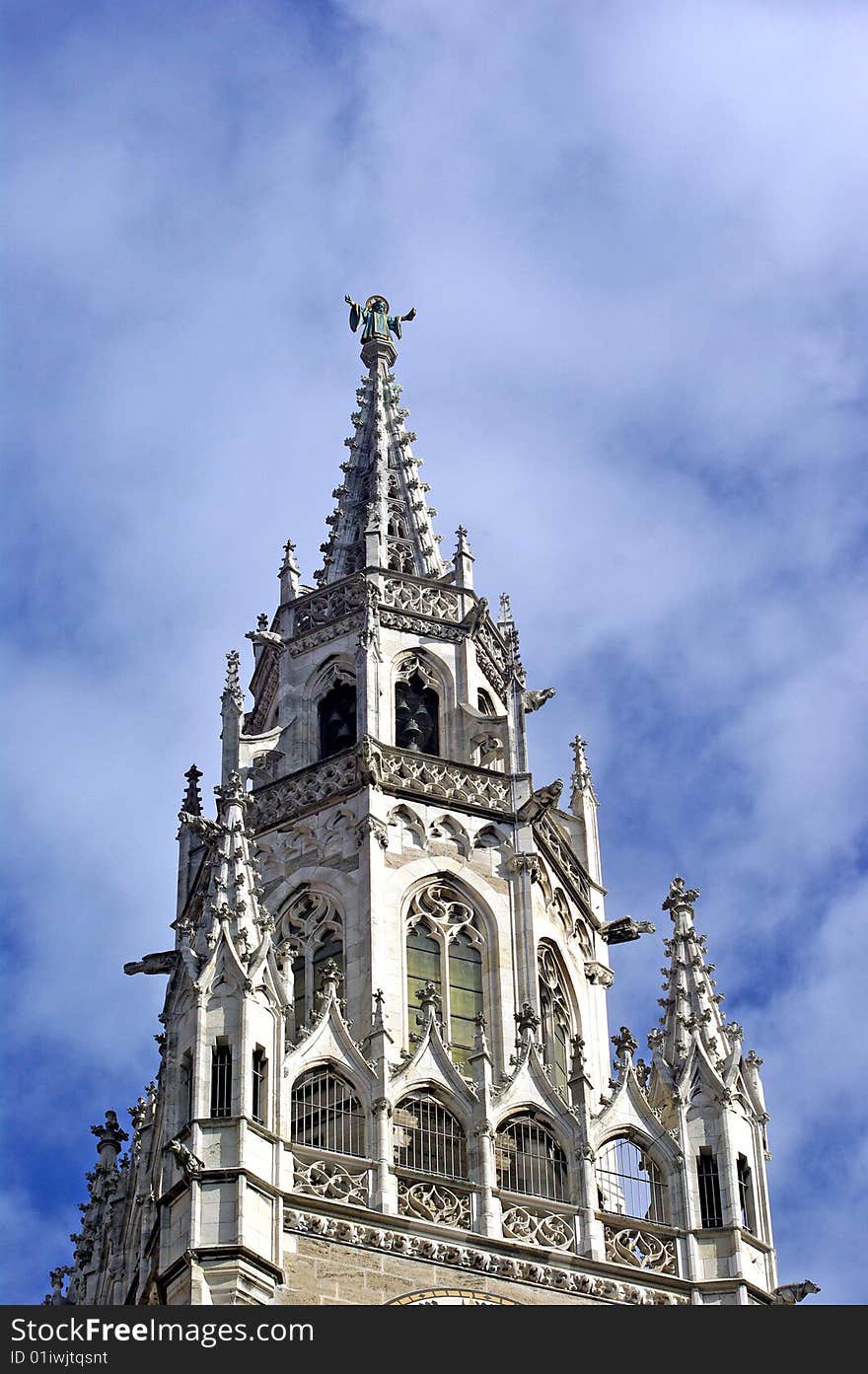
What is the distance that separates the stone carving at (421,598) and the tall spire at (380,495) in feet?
1.84

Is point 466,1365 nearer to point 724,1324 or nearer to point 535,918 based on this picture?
point 724,1324

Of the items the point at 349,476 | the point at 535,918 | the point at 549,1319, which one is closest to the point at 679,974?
the point at 535,918

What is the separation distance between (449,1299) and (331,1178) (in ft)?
7.74

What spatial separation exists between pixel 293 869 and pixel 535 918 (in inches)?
147

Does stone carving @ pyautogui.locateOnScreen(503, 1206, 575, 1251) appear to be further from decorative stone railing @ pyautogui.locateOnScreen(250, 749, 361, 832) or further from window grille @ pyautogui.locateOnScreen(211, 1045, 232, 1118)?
decorative stone railing @ pyautogui.locateOnScreen(250, 749, 361, 832)

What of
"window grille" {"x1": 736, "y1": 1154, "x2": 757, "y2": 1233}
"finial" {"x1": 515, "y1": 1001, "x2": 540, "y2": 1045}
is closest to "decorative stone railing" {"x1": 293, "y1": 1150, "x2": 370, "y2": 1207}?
"finial" {"x1": 515, "y1": 1001, "x2": 540, "y2": 1045}

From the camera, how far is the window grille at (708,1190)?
153 feet

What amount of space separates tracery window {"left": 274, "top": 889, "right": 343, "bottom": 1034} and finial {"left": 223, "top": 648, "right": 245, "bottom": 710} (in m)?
5.97

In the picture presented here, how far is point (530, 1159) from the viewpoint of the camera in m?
46.9

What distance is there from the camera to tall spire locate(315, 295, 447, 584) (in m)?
59.6

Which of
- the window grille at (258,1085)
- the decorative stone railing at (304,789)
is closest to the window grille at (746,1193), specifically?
the window grille at (258,1085)

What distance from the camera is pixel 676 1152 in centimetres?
4731

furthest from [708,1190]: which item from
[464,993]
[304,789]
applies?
[304,789]

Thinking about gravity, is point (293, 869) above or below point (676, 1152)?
above
